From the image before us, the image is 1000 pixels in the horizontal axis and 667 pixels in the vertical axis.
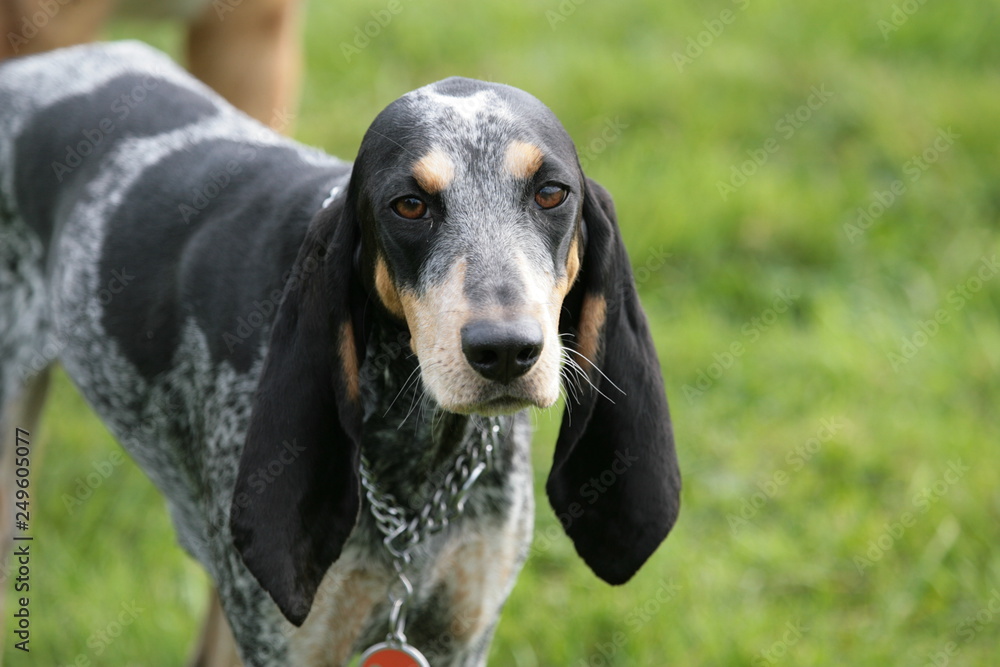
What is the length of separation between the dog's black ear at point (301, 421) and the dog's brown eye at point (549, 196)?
0.53 meters

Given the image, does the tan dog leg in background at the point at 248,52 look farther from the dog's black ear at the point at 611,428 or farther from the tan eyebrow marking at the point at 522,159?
the tan eyebrow marking at the point at 522,159

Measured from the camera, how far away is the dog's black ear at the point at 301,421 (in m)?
3.45

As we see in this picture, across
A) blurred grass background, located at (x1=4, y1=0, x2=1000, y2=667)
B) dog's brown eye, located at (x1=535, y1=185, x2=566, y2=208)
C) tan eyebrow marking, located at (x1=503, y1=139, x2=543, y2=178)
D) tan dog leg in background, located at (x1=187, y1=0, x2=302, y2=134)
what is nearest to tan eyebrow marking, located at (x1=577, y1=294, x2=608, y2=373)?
dog's brown eye, located at (x1=535, y1=185, x2=566, y2=208)

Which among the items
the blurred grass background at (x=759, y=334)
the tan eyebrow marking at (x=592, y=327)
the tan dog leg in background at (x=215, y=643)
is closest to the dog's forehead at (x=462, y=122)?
the tan eyebrow marking at (x=592, y=327)

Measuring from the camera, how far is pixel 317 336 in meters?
3.44

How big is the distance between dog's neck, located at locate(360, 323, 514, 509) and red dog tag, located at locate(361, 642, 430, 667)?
43 centimetres

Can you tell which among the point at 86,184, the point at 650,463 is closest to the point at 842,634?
the point at 650,463

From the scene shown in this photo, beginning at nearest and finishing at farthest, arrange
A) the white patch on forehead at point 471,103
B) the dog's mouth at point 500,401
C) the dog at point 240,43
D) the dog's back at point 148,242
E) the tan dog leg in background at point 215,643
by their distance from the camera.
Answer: the dog's mouth at point 500,401 < the white patch on forehead at point 471,103 < the dog's back at point 148,242 < the tan dog leg in background at point 215,643 < the dog at point 240,43

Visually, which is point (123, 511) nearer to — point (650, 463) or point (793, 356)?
point (650, 463)

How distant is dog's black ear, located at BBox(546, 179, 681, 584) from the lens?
363 cm

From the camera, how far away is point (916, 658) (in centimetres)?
488

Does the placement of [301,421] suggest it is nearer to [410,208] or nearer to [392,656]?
[410,208]

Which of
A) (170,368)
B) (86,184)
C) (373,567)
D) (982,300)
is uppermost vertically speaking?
(86,184)

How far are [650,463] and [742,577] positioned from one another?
175 centimetres
